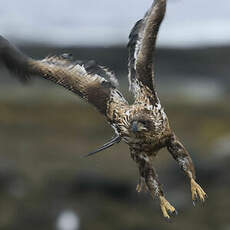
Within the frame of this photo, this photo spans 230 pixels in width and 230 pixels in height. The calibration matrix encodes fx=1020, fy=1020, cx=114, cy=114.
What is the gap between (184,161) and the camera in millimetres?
11508

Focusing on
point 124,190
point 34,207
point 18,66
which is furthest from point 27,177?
point 18,66

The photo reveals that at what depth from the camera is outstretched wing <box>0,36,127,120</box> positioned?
1163 centimetres

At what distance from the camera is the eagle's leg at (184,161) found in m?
11.4

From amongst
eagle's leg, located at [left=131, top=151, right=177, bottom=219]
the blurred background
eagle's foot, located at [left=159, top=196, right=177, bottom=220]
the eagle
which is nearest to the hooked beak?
the eagle

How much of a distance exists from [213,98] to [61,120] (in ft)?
23.6

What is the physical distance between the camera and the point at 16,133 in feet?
136

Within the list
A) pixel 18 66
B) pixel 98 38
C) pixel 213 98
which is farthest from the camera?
pixel 98 38

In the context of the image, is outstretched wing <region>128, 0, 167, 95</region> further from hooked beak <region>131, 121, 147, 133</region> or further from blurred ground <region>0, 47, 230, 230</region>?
Answer: blurred ground <region>0, 47, 230, 230</region>

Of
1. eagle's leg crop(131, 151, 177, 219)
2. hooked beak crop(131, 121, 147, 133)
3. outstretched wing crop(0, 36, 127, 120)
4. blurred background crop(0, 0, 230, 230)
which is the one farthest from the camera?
blurred background crop(0, 0, 230, 230)

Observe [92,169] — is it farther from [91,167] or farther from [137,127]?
[137,127]

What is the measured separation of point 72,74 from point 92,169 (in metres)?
27.6

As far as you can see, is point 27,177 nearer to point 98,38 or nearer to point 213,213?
point 213,213

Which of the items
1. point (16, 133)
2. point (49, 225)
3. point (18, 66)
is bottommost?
point (49, 225)

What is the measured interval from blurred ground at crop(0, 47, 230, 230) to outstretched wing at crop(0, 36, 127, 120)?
25.0 meters
